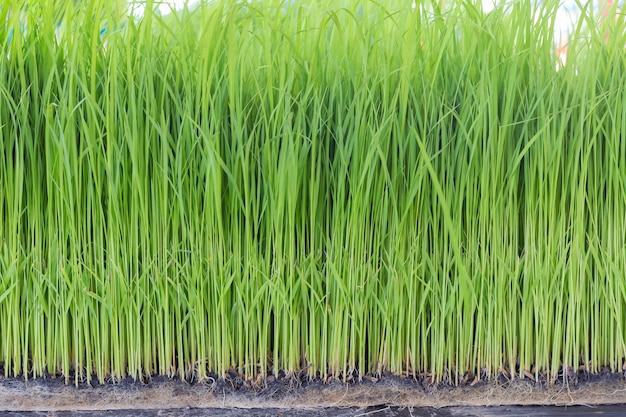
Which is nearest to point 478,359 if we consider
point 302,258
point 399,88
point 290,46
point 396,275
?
point 396,275

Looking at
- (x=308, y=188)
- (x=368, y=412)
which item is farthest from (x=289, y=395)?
(x=308, y=188)

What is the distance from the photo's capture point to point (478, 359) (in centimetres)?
76

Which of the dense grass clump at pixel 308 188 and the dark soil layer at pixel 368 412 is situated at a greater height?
the dense grass clump at pixel 308 188

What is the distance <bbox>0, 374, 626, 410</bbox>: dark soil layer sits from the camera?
748 mm

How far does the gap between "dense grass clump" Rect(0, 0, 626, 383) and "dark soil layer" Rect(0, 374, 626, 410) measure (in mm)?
21

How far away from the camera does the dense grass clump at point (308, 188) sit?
0.69 m

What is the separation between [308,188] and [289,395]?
0.29 meters

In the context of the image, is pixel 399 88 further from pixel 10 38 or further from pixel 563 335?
pixel 10 38

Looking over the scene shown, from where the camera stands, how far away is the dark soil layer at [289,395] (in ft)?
2.45

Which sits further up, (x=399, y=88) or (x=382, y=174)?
(x=399, y=88)

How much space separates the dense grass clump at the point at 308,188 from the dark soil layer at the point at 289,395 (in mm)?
21

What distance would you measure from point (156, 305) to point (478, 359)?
17.9 inches

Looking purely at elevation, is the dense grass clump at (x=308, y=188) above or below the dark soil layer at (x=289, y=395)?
above

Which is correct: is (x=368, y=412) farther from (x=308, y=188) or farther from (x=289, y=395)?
(x=308, y=188)
